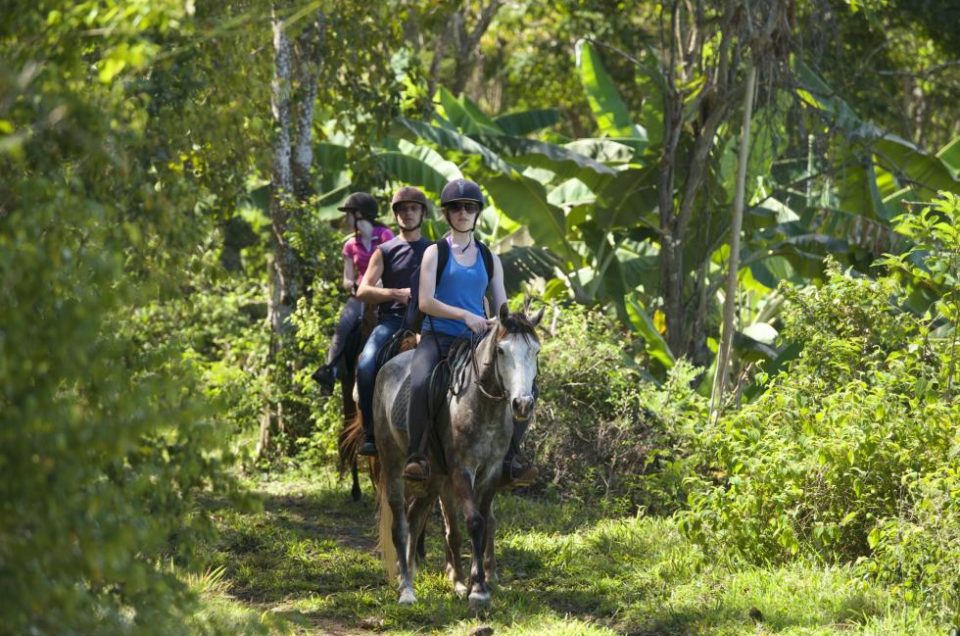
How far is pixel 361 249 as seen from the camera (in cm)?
1107

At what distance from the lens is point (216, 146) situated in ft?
22.4

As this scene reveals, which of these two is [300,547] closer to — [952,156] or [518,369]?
[518,369]

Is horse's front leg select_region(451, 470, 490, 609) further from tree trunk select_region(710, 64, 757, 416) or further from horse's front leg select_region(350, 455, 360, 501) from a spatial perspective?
tree trunk select_region(710, 64, 757, 416)

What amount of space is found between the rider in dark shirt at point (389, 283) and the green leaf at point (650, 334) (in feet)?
14.5

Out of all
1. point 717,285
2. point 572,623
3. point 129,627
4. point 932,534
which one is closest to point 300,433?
point 717,285

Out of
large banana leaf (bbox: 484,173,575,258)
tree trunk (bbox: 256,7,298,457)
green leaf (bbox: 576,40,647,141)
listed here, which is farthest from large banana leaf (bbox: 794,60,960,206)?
tree trunk (bbox: 256,7,298,457)

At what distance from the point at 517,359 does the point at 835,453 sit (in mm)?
2232

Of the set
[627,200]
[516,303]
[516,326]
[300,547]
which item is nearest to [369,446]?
[300,547]

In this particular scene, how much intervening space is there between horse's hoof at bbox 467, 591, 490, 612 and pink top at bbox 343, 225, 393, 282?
3.77 metres

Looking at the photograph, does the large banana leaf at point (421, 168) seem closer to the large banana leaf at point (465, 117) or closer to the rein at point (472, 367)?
the large banana leaf at point (465, 117)

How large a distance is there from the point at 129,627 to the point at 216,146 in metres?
2.98

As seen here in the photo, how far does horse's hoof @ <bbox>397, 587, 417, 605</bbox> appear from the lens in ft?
26.7

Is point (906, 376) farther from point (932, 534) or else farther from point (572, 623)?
point (572, 623)

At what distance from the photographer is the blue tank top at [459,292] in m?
8.41
